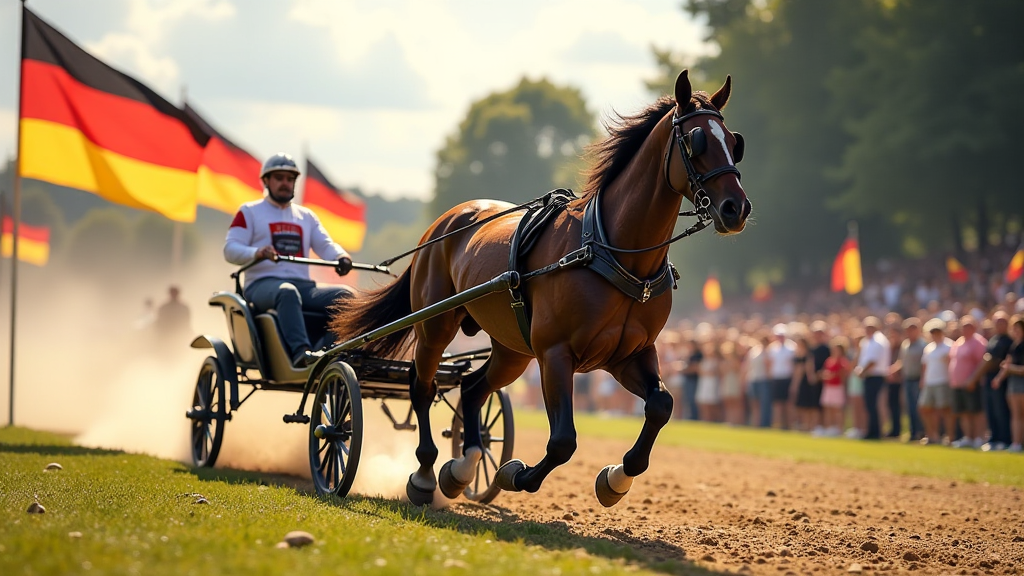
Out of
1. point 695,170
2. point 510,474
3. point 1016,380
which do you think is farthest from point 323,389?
point 1016,380

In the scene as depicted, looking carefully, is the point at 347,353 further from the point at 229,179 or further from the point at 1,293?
the point at 1,293

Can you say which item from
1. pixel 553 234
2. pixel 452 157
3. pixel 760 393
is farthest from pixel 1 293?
pixel 553 234

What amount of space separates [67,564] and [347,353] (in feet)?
13.4

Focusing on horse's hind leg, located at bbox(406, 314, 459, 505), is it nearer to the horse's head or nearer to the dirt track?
the dirt track

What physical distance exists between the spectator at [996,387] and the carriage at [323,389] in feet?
29.6

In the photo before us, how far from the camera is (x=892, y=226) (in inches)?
1623

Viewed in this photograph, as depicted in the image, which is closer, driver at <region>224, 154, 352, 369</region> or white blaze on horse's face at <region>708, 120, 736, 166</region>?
white blaze on horse's face at <region>708, 120, 736, 166</region>

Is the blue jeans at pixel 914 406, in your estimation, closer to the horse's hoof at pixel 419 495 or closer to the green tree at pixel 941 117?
the horse's hoof at pixel 419 495

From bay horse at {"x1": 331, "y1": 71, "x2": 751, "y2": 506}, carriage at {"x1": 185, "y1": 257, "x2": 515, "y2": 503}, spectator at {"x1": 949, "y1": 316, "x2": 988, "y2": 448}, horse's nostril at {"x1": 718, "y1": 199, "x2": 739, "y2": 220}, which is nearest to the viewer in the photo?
horse's nostril at {"x1": 718, "y1": 199, "x2": 739, "y2": 220}

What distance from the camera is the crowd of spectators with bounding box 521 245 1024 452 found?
627 inches

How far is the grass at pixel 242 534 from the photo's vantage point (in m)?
4.51

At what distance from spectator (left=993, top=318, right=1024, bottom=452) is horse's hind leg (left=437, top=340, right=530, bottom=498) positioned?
945 cm

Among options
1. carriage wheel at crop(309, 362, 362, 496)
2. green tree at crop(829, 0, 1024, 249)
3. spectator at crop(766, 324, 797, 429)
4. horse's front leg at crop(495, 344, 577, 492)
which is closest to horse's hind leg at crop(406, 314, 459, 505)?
carriage wheel at crop(309, 362, 362, 496)

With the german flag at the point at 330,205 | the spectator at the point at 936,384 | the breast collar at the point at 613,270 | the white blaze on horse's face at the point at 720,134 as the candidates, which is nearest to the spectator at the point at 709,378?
the spectator at the point at 936,384
